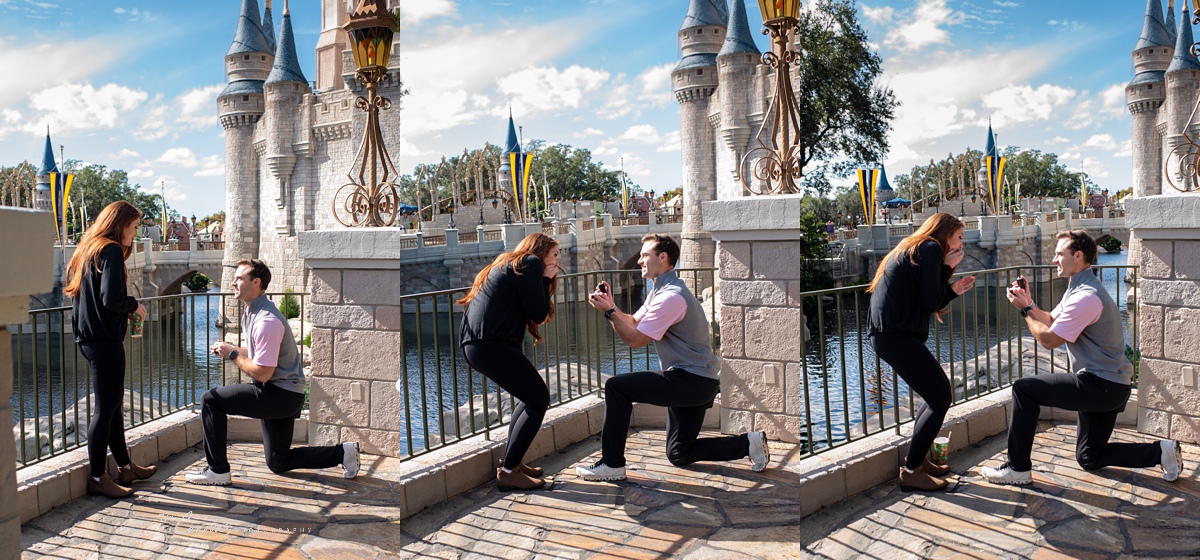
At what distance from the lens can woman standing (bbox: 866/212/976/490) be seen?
2.93 meters

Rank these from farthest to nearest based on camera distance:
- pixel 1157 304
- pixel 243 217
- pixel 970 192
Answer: pixel 243 217 → pixel 1157 304 → pixel 970 192

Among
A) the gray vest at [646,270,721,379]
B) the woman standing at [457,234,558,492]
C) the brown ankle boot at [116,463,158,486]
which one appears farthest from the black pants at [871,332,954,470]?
the brown ankle boot at [116,463,158,486]

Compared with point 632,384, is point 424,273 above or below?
above

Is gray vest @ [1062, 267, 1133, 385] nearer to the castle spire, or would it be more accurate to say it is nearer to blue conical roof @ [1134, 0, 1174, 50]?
blue conical roof @ [1134, 0, 1174, 50]

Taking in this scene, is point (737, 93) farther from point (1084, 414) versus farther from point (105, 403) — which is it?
point (105, 403)

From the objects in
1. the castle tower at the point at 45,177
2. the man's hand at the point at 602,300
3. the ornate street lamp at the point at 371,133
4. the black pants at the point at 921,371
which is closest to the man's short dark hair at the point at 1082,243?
the black pants at the point at 921,371

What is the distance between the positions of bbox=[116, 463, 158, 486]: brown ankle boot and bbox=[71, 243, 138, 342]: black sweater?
2.13 ft

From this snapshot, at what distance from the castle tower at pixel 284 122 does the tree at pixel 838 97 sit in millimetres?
2355

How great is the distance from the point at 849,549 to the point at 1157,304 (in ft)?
5.77

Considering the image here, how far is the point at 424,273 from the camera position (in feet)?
10.5

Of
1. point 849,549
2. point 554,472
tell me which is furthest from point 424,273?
point 849,549

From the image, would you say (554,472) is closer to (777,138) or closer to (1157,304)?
(777,138)

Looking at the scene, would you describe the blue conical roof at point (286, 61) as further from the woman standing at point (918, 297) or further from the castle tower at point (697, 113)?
the woman standing at point (918, 297)

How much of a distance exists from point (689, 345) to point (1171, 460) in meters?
2.11
